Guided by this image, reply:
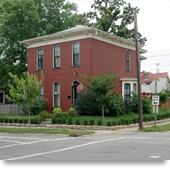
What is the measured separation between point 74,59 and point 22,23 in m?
9.65

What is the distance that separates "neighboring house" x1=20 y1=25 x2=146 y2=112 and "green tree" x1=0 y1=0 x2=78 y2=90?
4.23m

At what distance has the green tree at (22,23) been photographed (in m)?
31.8

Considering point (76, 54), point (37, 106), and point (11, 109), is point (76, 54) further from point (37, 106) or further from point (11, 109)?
point (11, 109)

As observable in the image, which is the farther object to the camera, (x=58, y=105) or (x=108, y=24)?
(x=108, y=24)

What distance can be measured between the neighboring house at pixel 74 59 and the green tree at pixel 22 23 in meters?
4.23

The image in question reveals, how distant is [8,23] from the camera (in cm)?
3225

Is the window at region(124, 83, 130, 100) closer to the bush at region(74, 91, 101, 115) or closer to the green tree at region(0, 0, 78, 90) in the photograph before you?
the bush at region(74, 91, 101, 115)

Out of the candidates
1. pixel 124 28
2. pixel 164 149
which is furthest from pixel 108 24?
pixel 164 149

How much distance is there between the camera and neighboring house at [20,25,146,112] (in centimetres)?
2485

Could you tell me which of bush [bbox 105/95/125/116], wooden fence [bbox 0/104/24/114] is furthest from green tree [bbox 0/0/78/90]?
bush [bbox 105/95/125/116]

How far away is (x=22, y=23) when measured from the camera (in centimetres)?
3198

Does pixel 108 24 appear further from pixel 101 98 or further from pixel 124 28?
pixel 101 98

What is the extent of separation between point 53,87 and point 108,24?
53.9 feet

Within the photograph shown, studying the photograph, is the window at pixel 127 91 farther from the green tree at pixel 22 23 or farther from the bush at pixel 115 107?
the green tree at pixel 22 23
